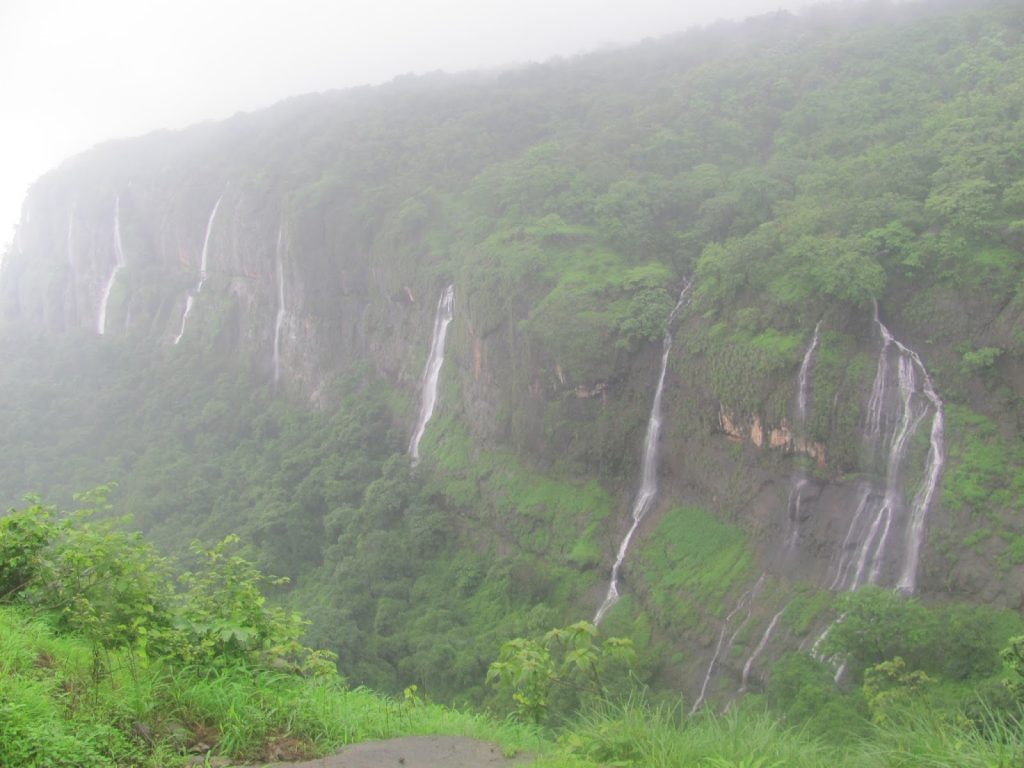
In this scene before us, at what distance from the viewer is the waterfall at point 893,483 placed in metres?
15.4

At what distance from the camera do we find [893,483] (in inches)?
628

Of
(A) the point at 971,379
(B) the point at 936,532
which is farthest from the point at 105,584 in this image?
(A) the point at 971,379

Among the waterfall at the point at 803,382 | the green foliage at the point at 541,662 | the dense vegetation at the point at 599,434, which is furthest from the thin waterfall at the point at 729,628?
the green foliage at the point at 541,662

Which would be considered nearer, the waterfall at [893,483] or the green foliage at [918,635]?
the green foliage at [918,635]

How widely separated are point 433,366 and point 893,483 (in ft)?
56.8

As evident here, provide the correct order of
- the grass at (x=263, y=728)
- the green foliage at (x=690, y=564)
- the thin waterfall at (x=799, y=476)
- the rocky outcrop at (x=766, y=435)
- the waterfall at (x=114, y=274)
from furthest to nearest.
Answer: the waterfall at (x=114, y=274) < the green foliage at (x=690, y=564) < the thin waterfall at (x=799, y=476) < the rocky outcrop at (x=766, y=435) < the grass at (x=263, y=728)

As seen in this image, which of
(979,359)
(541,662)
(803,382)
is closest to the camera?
(541,662)

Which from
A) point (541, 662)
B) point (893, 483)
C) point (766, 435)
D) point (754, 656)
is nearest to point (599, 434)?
point (766, 435)

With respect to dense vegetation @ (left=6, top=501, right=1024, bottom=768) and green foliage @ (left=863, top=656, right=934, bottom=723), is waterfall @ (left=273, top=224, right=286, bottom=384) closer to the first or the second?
green foliage @ (left=863, top=656, right=934, bottom=723)

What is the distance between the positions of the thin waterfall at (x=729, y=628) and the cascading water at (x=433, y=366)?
46.3ft

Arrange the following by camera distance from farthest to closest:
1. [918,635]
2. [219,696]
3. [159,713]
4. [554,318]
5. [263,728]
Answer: [554,318] → [918,635] → [219,696] → [263,728] → [159,713]

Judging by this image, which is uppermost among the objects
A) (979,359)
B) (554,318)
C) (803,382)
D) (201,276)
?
(201,276)

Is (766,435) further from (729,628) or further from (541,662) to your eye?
(541,662)

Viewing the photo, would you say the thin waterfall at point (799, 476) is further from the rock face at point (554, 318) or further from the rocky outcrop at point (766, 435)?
the rocky outcrop at point (766, 435)
